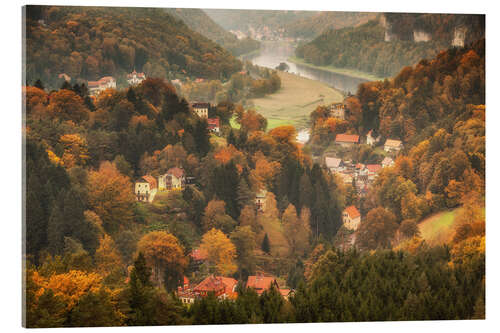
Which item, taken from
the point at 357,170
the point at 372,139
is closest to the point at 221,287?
the point at 357,170

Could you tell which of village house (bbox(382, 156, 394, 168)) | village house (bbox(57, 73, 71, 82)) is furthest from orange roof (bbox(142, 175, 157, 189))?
village house (bbox(382, 156, 394, 168))

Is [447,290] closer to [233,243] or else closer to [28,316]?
[233,243]

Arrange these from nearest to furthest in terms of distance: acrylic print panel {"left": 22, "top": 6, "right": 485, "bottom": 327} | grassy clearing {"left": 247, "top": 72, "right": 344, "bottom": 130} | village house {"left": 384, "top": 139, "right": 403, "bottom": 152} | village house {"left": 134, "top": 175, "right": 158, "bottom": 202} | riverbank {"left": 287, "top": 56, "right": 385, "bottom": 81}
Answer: acrylic print panel {"left": 22, "top": 6, "right": 485, "bottom": 327} → village house {"left": 134, "top": 175, "right": 158, "bottom": 202} → grassy clearing {"left": 247, "top": 72, "right": 344, "bottom": 130} → village house {"left": 384, "top": 139, "right": 403, "bottom": 152} → riverbank {"left": 287, "top": 56, "right": 385, "bottom": 81}

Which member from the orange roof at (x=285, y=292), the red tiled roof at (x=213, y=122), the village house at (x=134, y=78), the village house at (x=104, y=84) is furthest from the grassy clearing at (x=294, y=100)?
the orange roof at (x=285, y=292)

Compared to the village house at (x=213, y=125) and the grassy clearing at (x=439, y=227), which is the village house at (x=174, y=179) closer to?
the village house at (x=213, y=125)

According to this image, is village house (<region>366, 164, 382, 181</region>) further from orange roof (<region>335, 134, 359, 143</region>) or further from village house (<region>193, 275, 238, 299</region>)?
village house (<region>193, 275, 238, 299</region>)

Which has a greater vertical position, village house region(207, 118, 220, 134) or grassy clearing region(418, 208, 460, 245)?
village house region(207, 118, 220, 134)
